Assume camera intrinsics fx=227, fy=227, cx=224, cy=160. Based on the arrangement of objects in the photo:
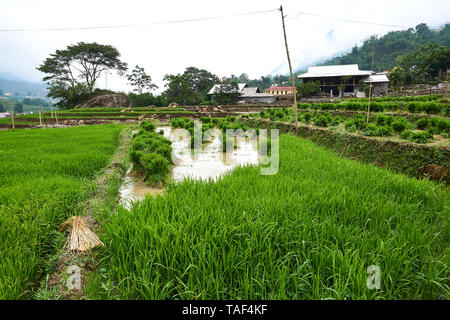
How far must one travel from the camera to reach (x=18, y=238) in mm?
Result: 1772

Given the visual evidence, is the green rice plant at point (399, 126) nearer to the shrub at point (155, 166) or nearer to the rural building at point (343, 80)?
the shrub at point (155, 166)

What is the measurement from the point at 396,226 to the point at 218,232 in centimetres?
154

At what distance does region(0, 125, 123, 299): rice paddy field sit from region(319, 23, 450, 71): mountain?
60.5 m

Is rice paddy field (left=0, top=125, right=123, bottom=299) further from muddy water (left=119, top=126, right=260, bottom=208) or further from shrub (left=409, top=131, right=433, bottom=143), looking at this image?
shrub (left=409, top=131, right=433, bottom=143)

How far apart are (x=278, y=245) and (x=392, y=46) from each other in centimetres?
7650

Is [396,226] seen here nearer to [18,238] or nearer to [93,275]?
[93,275]

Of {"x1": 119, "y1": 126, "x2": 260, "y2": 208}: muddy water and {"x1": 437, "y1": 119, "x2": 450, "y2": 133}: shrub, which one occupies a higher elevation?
{"x1": 437, "y1": 119, "x2": 450, "y2": 133}: shrub

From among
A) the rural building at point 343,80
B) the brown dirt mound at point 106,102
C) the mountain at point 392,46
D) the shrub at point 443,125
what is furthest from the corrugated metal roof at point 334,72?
the shrub at point 443,125

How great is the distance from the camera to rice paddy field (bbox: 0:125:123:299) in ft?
4.87

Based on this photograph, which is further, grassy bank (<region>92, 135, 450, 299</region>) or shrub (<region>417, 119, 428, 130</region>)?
shrub (<region>417, 119, 428, 130</region>)

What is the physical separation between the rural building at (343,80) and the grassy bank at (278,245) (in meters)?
30.5
